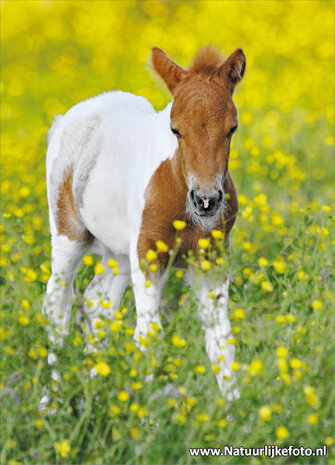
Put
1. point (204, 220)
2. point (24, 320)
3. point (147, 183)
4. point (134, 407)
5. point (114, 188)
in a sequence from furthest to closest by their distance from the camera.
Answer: point (114, 188)
point (147, 183)
point (204, 220)
point (24, 320)
point (134, 407)

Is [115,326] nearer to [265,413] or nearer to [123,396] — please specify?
[123,396]

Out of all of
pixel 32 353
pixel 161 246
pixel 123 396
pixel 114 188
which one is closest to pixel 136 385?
pixel 123 396

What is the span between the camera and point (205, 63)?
377cm

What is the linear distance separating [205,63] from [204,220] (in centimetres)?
85

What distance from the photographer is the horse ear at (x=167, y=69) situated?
3.80 meters

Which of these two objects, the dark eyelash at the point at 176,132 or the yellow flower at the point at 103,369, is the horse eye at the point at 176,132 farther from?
the yellow flower at the point at 103,369

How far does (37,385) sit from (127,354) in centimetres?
42

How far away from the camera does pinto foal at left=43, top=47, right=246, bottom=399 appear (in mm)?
3510

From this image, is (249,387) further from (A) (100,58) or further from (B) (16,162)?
(A) (100,58)

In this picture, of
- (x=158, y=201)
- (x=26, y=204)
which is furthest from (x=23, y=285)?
(x=26, y=204)

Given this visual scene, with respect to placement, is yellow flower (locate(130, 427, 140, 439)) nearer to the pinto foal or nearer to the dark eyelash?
the pinto foal

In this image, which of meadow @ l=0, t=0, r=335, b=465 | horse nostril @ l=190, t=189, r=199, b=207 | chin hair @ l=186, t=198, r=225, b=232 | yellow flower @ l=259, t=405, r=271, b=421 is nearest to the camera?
yellow flower @ l=259, t=405, r=271, b=421

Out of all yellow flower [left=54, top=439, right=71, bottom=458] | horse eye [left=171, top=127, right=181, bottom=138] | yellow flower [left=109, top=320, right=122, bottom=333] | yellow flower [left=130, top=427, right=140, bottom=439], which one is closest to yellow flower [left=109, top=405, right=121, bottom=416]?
yellow flower [left=130, top=427, right=140, bottom=439]

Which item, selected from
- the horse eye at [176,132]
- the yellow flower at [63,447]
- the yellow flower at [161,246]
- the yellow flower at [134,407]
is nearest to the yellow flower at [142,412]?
the yellow flower at [134,407]
